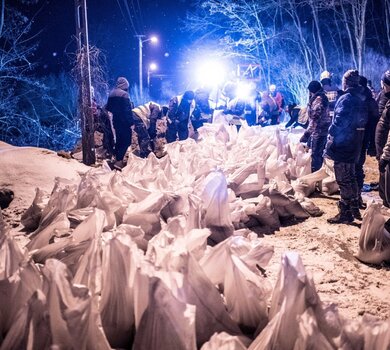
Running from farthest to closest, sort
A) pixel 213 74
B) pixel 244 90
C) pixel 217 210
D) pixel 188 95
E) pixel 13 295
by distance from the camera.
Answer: pixel 213 74
pixel 244 90
pixel 188 95
pixel 217 210
pixel 13 295

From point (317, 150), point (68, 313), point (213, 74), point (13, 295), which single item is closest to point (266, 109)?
point (317, 150)

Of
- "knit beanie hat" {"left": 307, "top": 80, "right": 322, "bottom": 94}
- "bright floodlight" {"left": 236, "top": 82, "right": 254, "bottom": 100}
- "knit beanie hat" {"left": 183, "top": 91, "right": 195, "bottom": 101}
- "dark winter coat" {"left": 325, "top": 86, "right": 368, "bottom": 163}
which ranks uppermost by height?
"bright floodlight" {"left": 236, "top": 82, "right": 254, "bottom": 100}

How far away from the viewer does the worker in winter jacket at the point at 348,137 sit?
15.3 ft

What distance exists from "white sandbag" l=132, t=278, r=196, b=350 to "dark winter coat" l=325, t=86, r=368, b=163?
152 inches

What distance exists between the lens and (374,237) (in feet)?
11.9

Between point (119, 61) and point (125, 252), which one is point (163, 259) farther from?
point (119, 61)

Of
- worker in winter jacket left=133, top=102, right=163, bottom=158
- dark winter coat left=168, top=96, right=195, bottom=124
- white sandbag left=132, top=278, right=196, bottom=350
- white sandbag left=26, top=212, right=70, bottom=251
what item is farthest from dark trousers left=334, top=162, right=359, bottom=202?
worker in winter jacket left=133, top=102, right=163, bottom=158

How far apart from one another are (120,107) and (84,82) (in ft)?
3.22

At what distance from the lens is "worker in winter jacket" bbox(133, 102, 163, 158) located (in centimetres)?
1050

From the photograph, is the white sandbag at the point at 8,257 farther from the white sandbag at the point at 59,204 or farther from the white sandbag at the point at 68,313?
the white sandbag at the point at 59,204

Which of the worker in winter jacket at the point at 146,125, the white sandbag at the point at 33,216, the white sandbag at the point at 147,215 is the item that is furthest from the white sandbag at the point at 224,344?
the worker in winter jacket at the point at 146,125

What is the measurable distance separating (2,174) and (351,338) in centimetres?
510

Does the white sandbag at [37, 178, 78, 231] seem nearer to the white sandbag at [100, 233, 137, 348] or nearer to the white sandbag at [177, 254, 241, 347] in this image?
the white sandbag at [100, 233, 137, 348]

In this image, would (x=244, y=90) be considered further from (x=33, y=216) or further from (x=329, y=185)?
(x=33, y=216)
